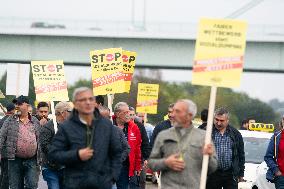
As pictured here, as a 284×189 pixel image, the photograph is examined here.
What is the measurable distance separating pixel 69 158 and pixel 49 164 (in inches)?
163

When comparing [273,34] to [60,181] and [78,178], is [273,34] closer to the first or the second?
[60,181]

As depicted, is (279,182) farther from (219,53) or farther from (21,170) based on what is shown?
(21,170)

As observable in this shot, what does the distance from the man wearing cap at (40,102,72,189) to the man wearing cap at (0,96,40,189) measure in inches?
34.5

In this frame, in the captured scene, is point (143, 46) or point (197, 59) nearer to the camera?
point (197, 59)

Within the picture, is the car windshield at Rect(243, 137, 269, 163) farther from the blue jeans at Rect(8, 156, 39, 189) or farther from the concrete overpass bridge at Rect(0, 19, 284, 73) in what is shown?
the concrete overpass bridge at Rect(0, 19, 284, 73)

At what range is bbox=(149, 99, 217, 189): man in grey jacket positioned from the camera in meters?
8.87

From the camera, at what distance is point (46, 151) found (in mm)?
12688

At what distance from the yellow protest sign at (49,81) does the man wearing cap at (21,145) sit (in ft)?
6.40

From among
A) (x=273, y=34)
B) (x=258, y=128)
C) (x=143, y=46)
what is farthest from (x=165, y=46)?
(x=258, y=128)

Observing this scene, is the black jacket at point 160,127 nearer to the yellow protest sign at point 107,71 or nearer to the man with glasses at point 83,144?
the yellow protest sign at point 107,71

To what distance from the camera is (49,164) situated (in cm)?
1268

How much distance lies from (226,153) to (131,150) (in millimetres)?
1952

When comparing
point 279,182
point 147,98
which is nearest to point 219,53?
point 279,182

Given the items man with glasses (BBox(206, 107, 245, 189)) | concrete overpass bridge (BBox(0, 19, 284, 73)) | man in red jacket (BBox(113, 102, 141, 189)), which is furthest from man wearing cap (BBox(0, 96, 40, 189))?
concrete overpass bridge (BBox(0, 19, 284, 73))
